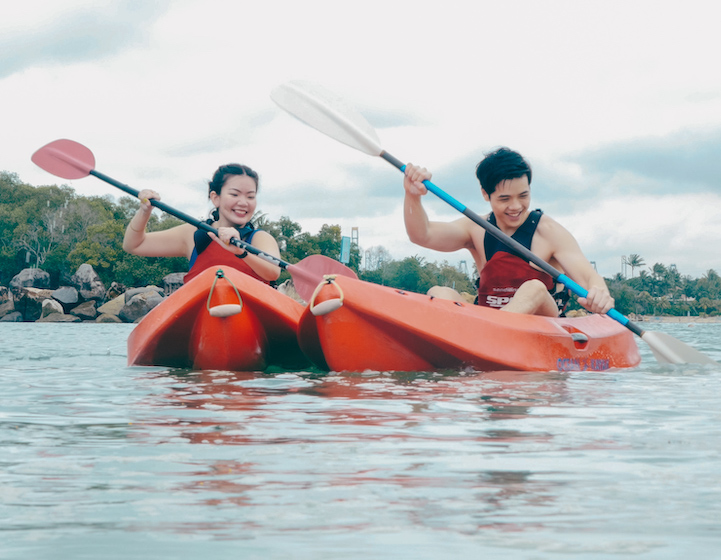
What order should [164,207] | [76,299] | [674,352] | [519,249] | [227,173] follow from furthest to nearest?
[76,299], [227,173], [674,352], [164,207], [519,249]

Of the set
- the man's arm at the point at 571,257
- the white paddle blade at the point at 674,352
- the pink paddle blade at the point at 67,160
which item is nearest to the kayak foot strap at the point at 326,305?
the man's arm at the point at 571,257

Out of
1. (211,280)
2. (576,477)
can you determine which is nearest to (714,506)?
(576,477)

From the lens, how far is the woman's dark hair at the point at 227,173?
17.0ft

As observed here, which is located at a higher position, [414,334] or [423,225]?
[423,225]

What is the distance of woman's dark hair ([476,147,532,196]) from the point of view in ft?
15.2

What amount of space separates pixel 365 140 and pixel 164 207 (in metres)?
1.34

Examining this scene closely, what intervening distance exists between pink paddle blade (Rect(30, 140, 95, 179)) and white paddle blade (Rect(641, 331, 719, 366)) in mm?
4073

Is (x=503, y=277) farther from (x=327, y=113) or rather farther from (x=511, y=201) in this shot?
(x=327, y=113)

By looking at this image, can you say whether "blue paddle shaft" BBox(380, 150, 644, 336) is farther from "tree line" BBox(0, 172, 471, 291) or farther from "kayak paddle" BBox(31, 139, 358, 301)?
"tree line" BBox(0, 172, 471, 291)

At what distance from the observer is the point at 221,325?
14.1 feet

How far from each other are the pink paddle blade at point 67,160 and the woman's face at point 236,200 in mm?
1240

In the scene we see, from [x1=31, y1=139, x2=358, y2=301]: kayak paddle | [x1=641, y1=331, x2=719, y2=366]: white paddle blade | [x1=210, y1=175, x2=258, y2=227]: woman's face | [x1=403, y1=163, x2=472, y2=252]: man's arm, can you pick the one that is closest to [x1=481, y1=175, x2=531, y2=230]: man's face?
[x1=403, y1=163, x2=472, y2=252]: man's arm

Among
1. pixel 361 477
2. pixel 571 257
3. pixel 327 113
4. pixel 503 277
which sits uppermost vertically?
pixel 327 113

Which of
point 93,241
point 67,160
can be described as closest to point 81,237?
point 93,241
